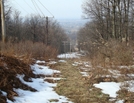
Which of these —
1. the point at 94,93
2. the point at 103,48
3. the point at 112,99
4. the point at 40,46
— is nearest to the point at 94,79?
the point at 94,93

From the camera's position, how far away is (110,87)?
1005 centimetres

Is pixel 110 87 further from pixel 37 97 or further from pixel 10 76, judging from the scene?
pixel 10 76

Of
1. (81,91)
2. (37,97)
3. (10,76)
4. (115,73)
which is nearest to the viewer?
(37,97)

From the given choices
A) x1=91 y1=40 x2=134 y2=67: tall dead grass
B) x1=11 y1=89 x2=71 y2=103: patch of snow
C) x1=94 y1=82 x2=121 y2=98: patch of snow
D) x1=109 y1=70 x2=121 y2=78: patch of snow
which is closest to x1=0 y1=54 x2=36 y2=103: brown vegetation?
x1=11 y1=89 x2=71 y2=103: patch of snow

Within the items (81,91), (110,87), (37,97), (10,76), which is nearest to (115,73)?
(110,87)

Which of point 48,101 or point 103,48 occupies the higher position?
point 103,48

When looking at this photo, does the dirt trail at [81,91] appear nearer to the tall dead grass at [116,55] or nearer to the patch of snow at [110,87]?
the patch of snow at [110,87]

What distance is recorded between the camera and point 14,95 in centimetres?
809

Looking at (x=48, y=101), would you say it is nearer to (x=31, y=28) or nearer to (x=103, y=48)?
(x=103, y=48)

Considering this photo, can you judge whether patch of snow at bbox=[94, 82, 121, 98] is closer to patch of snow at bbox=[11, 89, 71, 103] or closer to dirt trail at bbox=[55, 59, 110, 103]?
dirt trail at bbox=[55, 59, 110, 103]

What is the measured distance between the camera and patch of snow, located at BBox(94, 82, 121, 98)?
9208mm

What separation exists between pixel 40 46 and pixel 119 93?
18.9 metres

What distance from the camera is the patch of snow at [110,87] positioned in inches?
363

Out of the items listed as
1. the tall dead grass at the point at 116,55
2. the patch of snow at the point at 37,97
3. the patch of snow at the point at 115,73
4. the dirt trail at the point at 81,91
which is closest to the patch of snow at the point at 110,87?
the dirt trail at the point at 81,91
